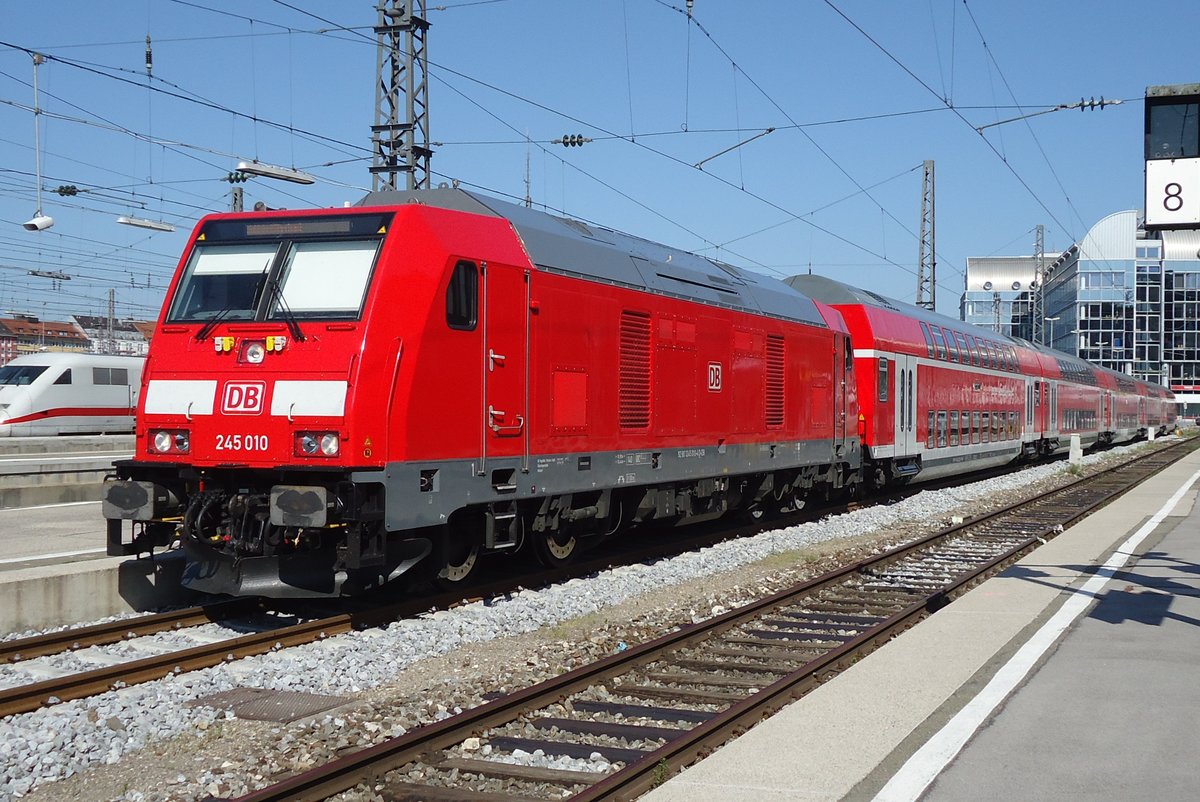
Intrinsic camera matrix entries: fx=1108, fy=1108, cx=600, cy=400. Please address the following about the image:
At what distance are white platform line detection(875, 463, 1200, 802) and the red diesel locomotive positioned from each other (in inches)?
183

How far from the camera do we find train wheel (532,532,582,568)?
1226 cm

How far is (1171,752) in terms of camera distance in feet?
19.6

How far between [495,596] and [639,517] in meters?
2.96

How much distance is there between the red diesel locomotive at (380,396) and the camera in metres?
9.01

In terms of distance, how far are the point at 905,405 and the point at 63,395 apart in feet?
90.4

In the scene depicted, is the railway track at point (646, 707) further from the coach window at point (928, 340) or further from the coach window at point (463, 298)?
the coach window at point (928, 340)

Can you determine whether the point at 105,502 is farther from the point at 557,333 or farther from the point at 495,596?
the point at 557,333

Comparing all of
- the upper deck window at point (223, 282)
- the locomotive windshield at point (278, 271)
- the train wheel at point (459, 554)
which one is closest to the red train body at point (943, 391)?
the train wheel at point (459, 554)

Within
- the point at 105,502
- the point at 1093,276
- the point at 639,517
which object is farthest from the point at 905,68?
the point at 1093,276

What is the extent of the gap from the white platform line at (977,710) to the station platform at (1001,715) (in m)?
0.01

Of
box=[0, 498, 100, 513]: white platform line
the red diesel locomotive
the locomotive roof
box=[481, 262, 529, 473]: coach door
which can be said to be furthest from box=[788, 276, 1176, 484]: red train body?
box=[0, 498, 100, 513]: white platform line

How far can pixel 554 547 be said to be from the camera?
1248cm

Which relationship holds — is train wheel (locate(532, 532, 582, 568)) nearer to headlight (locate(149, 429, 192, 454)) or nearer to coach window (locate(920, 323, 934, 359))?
headlight (locate(149, 429, 192, 454))

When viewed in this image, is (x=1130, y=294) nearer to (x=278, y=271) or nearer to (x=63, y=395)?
(x=63, y=395)
